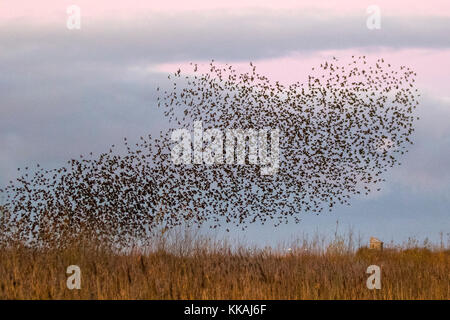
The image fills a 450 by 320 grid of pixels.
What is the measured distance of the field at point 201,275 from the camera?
294 inches

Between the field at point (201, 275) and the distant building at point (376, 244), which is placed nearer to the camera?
the field at point (201, 275)

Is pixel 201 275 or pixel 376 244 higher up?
pixel 376 244

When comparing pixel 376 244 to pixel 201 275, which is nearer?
pixel 201 275

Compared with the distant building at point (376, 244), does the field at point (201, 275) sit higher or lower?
lower

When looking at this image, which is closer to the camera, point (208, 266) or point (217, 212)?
point (208, 266)

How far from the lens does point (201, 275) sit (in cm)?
901

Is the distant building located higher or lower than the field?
higher

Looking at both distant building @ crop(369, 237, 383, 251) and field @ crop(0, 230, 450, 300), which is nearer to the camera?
field @ crop(0, 230, 450, 300)

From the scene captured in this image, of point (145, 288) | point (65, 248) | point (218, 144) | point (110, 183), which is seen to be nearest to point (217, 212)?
point (218, 144)

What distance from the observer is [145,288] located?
745 cm

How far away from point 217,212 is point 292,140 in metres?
3.21

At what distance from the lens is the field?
746cm
